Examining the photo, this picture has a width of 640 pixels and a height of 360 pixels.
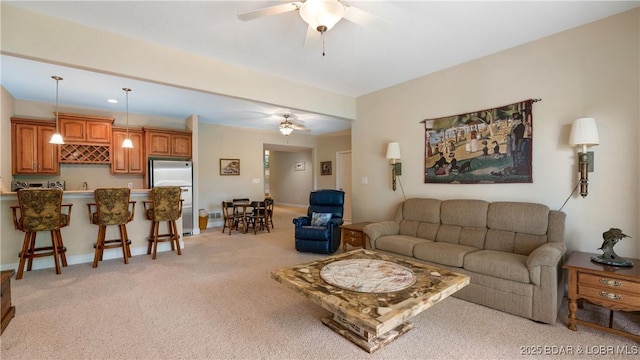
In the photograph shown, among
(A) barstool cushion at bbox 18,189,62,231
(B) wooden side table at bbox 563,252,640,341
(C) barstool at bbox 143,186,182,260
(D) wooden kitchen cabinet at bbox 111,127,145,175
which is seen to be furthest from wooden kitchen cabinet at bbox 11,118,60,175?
(B) wooden side table at bbox 563,252,640,341

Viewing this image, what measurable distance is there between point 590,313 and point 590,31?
8.64 ft

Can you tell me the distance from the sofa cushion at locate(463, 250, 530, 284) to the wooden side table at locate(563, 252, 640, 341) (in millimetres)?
312

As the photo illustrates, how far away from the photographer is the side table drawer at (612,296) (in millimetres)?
1972

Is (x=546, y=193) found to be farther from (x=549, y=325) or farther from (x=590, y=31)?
(x=590, y=31)

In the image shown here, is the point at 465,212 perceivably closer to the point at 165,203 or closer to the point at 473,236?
the point at 473,236

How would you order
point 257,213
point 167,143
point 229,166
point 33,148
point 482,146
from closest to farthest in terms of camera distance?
point 482,146 < point 33,148 < point 167,143 < point 257,213 < point 229,166

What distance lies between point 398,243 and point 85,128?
586 cm

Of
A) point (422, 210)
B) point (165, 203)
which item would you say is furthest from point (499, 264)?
point (165, 203)

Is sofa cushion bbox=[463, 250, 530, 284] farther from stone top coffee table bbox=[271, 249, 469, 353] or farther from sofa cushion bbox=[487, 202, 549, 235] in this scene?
stone top coffee table bbox=[271, 249, 469, 353]

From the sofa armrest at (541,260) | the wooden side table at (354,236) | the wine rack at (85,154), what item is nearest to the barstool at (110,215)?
Result: the wine rack at (85,154)

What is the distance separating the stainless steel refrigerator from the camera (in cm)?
562

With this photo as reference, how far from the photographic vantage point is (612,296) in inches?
A: 80.5

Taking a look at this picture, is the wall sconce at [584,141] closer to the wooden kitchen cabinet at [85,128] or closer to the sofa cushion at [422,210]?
the sofa cushion at [422,210]

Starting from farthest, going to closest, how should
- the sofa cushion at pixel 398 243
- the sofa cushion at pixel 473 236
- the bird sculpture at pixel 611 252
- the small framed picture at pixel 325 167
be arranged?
the small framed picture at pixel 325 167 < the sofa cushion at pixel 398 243 < the sofa cushion at pixel 473 236 < the bird sculpture at pixel 611 252
